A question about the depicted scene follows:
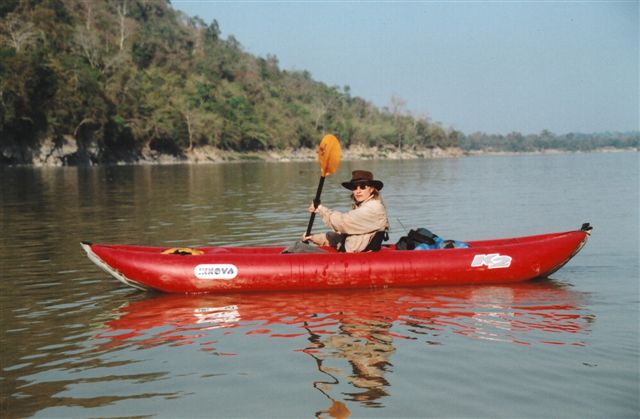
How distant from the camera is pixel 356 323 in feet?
23.0

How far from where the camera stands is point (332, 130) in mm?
120125

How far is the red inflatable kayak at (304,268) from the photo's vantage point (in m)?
8.47

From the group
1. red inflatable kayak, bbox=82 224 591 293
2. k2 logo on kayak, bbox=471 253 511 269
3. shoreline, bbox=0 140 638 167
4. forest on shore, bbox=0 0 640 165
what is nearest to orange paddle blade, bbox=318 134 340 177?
red inflatable kayak, bbox=82 224 591 293

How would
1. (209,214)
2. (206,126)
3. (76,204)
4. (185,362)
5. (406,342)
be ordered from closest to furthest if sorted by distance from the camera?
(185,362) < (406,342) < (209,214) < (76,204) < (206,126)

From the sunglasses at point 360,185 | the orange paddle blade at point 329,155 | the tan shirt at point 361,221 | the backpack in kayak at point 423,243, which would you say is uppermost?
the orange paddle blade at point 329,155

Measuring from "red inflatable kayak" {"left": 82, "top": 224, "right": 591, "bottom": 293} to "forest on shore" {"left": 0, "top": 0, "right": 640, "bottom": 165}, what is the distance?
44.5m

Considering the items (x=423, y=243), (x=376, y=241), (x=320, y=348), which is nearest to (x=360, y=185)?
(x=376, y=241)

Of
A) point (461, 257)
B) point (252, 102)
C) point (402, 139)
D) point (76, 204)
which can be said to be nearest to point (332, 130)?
point (252, 102)

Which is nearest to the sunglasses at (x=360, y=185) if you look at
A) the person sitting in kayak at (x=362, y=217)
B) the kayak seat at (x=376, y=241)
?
the person sitting in kayak at (x=362, y=217)

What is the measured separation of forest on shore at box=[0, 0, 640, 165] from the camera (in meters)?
52.1

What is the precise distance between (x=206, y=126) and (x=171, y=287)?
239ft

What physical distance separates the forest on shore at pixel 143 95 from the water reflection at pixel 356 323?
150 ft

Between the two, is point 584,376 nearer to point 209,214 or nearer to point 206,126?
point 209,214

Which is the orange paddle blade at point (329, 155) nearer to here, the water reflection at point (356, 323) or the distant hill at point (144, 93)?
the water reflection at point (356, 323)
